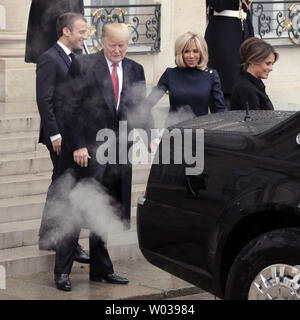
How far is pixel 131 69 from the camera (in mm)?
7906

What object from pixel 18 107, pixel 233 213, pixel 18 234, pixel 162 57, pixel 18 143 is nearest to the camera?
pixel 233 213

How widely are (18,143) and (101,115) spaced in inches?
118

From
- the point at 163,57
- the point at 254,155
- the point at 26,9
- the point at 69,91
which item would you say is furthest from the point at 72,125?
the point at 163,57

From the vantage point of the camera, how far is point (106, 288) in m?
7.95

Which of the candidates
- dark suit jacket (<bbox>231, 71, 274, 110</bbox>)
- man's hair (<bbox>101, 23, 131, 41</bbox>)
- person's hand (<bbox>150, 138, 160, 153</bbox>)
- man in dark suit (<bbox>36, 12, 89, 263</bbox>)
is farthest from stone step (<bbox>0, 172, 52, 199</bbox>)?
man's hair (<bbox>101, 23, 131, 41</bbox>)

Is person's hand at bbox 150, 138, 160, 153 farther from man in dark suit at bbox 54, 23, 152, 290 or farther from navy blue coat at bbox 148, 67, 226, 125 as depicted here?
navy blue coat at bbox 148, 67, 226, 125

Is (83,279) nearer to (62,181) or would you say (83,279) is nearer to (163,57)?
(62,181)

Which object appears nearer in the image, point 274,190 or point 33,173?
point 274,190

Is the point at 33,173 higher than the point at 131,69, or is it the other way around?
the point at 131,69

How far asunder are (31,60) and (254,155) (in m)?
3.97

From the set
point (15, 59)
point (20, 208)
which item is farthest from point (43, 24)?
point (15, 59)

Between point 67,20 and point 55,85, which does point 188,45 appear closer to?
point 67,20

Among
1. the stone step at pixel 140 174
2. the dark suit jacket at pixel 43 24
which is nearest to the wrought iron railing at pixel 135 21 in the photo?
the stone step at pixel 140 174

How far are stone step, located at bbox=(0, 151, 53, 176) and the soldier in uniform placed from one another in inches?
79.6
